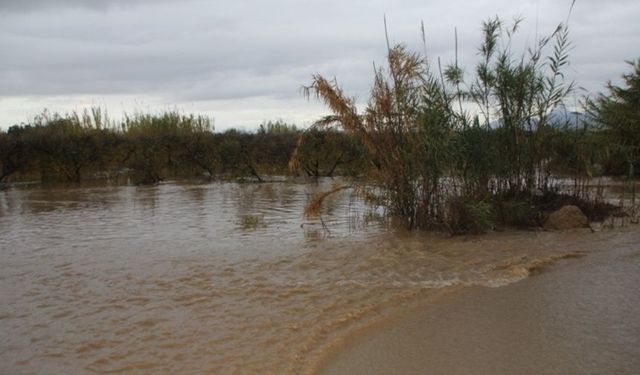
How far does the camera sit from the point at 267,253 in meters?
7.81

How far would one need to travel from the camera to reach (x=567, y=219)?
9258mm

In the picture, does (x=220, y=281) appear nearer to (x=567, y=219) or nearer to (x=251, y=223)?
(x=251, y=223)

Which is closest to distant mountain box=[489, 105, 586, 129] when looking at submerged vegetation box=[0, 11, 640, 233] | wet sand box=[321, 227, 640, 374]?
submerged vegetation box=[0, 11, 640, 233]

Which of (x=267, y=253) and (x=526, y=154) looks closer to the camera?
(x=267, y=253)

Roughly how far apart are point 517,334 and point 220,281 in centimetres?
334

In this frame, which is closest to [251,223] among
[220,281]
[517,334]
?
[220,281]

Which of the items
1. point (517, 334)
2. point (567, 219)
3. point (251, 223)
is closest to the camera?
point (517, 334)

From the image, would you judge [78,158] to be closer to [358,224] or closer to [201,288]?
[358,224]

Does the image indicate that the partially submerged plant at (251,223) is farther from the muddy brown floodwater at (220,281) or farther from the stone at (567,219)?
the stone at (567,219)

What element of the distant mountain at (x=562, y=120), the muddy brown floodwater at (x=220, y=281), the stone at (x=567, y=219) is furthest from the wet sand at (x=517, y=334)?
the distant mountain at (x=562, y=120)

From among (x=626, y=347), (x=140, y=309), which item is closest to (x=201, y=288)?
(x=140, y=309)

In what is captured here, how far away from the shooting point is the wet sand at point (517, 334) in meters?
3.94

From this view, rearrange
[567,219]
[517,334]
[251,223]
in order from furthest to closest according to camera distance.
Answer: [251,223]
[567,219]
[517,334]

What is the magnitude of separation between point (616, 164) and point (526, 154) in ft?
25.3
